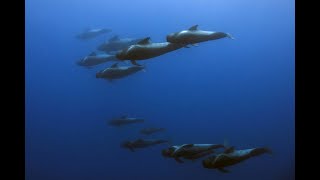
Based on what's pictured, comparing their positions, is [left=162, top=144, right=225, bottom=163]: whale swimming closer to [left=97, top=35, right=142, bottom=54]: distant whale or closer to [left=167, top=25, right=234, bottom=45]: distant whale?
[left=167, top=25, right=234, bottom=45]: distant whale

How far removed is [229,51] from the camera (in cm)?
2931

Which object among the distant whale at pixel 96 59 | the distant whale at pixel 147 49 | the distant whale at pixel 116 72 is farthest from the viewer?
the distant whale at pixel 96 59

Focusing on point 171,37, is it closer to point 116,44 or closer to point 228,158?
point 228,158

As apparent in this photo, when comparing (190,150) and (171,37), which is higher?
(171,37)

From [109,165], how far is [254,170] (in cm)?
605

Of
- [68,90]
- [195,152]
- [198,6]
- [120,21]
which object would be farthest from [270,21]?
[195,152]

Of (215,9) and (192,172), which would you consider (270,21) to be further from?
(192,172)

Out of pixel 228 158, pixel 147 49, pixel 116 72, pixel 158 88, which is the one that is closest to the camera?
pixel 147 49

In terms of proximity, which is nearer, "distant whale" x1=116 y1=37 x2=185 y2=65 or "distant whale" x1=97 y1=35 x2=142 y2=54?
"distant whale" x1=116 y1=37 x2=185 y2=65

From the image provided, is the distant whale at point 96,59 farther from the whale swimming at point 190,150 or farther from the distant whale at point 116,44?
the whale swimming at point 190,150

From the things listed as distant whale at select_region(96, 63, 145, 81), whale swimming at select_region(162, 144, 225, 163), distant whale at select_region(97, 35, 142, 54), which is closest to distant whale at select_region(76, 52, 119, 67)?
distant whale at select_region(97, 35, 142, 54)

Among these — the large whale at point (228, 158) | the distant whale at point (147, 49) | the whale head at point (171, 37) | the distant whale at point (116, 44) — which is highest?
the distant whale at point (116, 44)

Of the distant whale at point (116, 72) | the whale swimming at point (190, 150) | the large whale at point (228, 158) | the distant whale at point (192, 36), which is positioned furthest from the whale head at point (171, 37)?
the distant whale at point (116, 72)

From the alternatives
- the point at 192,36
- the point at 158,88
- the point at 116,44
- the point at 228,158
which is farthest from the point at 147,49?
the point at 158,88
